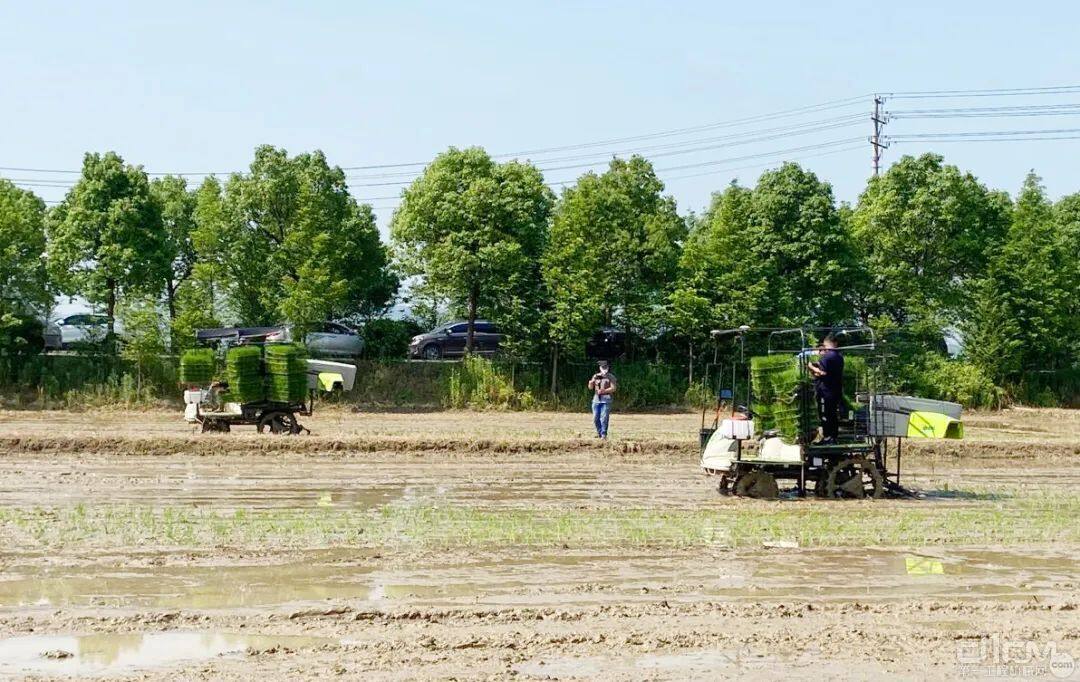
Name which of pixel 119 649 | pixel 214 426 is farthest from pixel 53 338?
pixel 119 649

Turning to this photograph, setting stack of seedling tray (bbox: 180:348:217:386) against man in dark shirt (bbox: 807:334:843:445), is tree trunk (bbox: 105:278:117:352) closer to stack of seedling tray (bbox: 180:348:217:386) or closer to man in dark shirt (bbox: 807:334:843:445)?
stack of seedling tray (bbox: 180:348:217:386)

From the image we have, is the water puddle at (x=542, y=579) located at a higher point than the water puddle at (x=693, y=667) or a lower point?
higher

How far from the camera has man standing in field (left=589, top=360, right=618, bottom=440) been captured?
2389 cm

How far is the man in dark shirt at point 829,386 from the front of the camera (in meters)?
15.9

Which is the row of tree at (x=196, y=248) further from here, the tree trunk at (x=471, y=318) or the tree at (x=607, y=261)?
the tree at (x=607, y=261)

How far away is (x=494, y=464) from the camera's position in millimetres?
21391

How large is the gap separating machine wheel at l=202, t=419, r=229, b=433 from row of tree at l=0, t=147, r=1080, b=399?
1153 cm

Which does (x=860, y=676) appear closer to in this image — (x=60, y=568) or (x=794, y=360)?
(x=60, y=568)

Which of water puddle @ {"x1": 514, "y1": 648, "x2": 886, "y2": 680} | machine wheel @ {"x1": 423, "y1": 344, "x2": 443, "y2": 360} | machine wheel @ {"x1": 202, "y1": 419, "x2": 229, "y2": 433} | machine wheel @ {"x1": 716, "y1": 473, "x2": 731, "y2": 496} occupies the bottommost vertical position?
water puddle @ {"x1": 514, "y1": 648, "x2": 886, "y2": 680}

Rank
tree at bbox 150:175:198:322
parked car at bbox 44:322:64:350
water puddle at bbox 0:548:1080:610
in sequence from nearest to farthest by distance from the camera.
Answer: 1. water puddle at bbox 0:548:1080:610
2. parked car at bbox 44:322:64:350
3. tree at bbox 150:175:198:322

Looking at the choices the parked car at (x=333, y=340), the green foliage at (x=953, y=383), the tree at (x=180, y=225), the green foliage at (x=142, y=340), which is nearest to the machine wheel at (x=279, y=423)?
the parked car at (x=333, y=340)

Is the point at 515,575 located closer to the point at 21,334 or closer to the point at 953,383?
the point at 21,334

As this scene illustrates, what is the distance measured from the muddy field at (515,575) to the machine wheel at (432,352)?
20109mm

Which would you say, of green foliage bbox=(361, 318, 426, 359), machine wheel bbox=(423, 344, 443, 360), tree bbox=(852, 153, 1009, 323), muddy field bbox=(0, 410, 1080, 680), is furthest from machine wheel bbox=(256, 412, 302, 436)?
tree bbox=(852, 153, 1009, 323)
